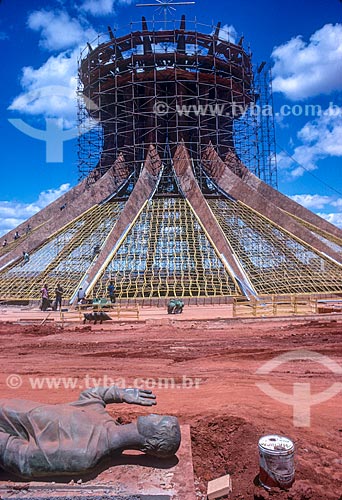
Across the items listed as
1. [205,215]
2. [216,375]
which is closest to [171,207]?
[205,215]

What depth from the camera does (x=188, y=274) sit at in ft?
59.2

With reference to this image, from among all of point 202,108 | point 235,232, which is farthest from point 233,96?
point 235,232

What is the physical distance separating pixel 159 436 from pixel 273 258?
16631mm

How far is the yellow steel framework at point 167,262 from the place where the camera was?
56.3 feet

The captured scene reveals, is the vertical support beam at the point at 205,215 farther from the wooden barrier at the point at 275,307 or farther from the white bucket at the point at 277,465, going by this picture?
the white bucket at the point at 277,465

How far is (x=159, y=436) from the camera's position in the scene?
345 cm

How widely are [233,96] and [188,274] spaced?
1296 cm

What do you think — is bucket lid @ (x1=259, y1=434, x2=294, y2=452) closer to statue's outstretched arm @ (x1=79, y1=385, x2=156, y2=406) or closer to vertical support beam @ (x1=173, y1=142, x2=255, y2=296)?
statue's outstretched arm @ (x1=79, y1=385, x2=156, y2=406)

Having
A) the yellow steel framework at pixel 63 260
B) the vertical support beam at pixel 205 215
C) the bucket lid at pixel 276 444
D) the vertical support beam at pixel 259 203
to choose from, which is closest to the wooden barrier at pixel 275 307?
the vertical support beam at pixel 205 215

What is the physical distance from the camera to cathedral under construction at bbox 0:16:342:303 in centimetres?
1817

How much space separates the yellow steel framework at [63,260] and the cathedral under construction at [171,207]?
7 centimetres

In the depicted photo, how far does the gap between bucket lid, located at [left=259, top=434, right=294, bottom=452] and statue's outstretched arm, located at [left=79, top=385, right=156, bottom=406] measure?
3.30 ft

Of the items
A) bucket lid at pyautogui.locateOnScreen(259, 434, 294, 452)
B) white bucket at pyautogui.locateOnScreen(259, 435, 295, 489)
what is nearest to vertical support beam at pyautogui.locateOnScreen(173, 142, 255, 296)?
bucket lid at pyautogui.locateOnScreen(259, 434, 294, 452)

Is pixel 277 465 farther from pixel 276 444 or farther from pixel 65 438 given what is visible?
pixel 65 438
